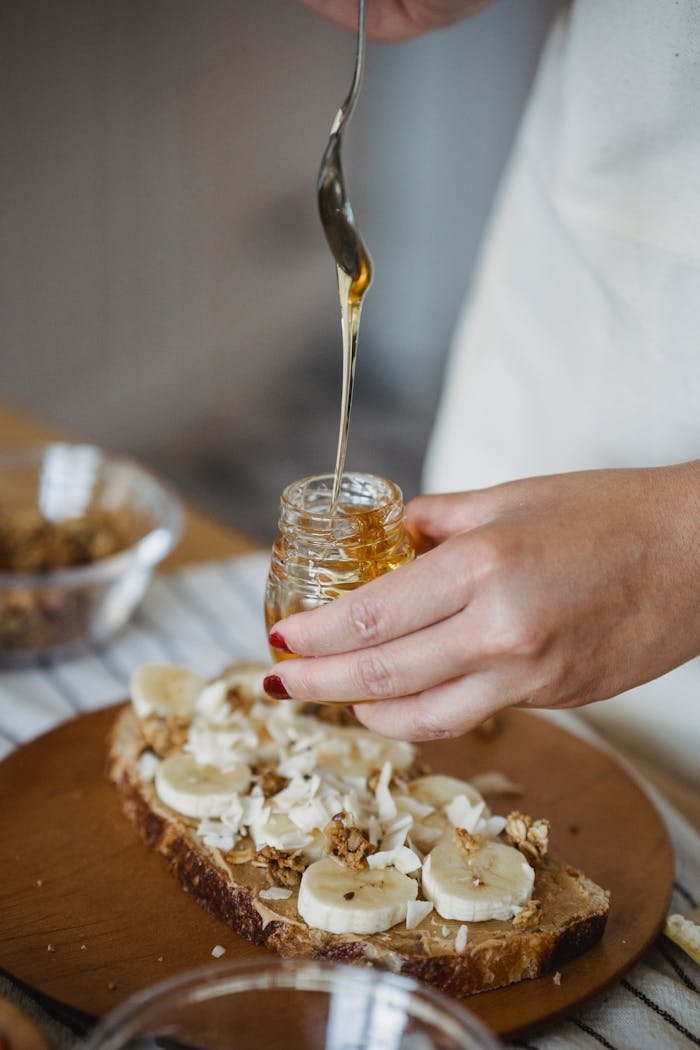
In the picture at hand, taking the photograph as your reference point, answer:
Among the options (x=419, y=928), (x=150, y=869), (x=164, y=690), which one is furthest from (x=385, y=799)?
(x=164, y=690)

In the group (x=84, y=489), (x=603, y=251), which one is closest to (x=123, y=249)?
(x=84, y=489)

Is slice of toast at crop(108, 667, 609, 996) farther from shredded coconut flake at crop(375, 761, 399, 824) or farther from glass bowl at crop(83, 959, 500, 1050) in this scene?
glass bowl at crop(83, 959, 500, 1050)

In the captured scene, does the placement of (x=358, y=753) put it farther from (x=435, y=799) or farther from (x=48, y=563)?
(x=48, y=563)

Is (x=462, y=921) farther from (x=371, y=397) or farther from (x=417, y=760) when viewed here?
(x=371, y=397)

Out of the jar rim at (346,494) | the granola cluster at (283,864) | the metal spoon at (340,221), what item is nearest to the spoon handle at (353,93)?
the metal spoon at (340,221)

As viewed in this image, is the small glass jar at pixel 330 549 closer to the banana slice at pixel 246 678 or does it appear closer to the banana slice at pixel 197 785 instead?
the banana slice at pixel 197 785

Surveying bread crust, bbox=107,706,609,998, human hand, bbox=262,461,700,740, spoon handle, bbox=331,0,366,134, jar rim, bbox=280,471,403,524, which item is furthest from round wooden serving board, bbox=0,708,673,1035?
spoon handle, bbox=331,0,366,134
